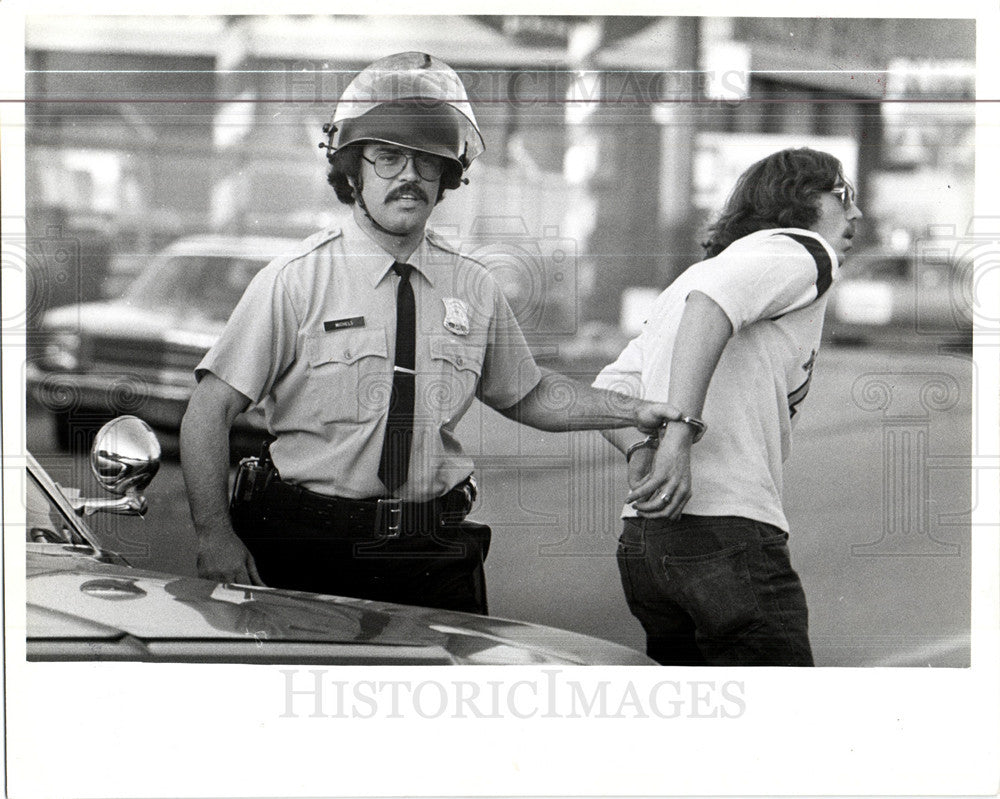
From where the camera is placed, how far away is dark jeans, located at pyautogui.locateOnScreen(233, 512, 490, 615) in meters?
3.69

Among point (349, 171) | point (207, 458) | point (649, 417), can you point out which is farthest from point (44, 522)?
point (649, 417)

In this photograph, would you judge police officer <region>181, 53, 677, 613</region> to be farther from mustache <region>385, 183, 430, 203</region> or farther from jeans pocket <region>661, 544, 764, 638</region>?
jeans pocket <region>661, 544, 764, 638</region>

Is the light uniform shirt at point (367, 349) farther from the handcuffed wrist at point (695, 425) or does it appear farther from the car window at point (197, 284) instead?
the handcuffed wrist at point (695, 425)

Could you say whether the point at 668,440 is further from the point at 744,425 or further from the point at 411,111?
the point at 411,111

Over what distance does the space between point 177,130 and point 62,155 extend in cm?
28

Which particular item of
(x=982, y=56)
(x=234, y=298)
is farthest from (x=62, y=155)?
(x=982, y=56)

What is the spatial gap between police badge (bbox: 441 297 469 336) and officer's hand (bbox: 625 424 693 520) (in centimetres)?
51

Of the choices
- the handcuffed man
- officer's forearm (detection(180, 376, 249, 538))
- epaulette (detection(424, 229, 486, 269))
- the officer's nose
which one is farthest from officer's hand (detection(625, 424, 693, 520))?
officer's forearm (detection(180, 376, 249, 538))

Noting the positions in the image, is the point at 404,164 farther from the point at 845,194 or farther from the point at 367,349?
the point at 845,194

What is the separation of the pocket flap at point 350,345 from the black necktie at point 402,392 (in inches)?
1.8

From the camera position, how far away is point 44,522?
3.70m

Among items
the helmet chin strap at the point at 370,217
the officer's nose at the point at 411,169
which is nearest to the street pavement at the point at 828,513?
the helmet chin strap at the point at 370,217

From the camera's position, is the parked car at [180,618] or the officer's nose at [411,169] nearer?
the parked car at [180,618]

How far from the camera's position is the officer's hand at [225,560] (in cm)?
371
